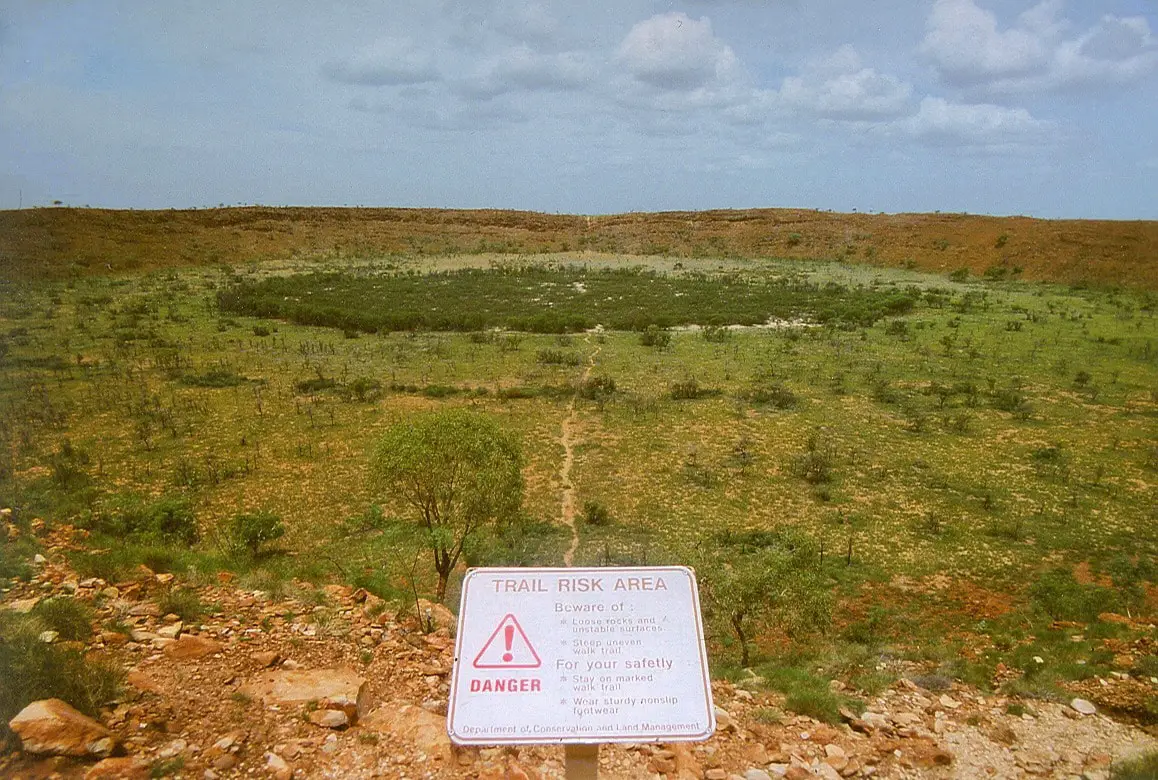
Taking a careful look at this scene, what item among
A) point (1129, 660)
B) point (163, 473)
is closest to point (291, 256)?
point (163, 473)

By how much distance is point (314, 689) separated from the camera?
7035mm

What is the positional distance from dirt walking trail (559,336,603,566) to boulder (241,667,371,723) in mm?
7133

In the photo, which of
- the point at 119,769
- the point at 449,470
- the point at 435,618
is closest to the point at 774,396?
the point at 449,470

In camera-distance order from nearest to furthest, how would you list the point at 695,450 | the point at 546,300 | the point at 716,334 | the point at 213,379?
the point at 695,450 < the point at 213,379 < the point at 716,334 < the point at 546,300

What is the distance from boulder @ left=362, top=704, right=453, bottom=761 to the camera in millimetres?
6355

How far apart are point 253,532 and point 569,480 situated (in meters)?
7.74

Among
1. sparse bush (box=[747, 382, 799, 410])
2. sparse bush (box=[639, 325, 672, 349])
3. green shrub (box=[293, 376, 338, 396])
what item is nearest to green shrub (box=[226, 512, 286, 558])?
green shrub (box=[293, 376, 338, 396])

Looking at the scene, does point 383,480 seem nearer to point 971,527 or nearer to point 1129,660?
point 1129,660

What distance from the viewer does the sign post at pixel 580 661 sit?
4.14 meters

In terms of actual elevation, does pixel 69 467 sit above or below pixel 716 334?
below

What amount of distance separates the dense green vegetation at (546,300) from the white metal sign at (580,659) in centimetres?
3193

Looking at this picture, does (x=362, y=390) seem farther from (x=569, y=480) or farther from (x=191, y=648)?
(x=191, y=648)

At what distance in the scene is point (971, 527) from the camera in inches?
620

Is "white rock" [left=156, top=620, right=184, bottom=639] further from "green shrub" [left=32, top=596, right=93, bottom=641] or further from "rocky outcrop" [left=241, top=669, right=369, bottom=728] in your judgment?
"rocky outcrop" [left=241, top=669, right=369, bottom=728]
